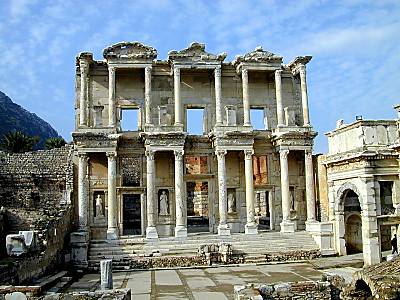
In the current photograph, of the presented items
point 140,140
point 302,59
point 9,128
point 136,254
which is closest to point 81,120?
point 140,140

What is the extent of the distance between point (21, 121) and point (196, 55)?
80.1 metres

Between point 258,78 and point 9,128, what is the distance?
68379 millimetres

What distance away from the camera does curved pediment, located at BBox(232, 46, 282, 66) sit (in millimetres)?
27984

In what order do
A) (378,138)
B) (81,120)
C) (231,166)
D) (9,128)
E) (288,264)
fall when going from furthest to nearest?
(9,128)
(231,166)
(81,120)
(288,264)
(378,138)

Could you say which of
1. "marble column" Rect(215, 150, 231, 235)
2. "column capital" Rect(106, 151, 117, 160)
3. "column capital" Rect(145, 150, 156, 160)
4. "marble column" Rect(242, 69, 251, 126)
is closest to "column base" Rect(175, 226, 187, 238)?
"marble column" Rect(215, 150, 231, 235)

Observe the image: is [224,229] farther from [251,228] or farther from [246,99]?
[246,99]

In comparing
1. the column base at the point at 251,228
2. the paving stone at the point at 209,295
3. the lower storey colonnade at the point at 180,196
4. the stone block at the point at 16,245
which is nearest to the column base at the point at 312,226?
the lower storey colonnade at the point at 180,196

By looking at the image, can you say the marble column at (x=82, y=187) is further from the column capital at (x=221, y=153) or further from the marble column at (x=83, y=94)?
the column capital at (x=221, y=153)

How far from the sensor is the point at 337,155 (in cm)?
2370

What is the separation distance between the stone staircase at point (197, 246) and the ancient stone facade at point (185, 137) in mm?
605

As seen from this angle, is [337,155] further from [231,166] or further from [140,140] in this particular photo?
[140,140]

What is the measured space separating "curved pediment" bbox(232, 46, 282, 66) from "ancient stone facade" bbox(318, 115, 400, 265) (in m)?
6.02

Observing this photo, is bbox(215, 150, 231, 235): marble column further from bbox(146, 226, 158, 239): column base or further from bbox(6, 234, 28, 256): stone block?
bbox(6, 234, 28, 256): stone block

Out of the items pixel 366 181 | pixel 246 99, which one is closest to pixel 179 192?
pixel 246 99
